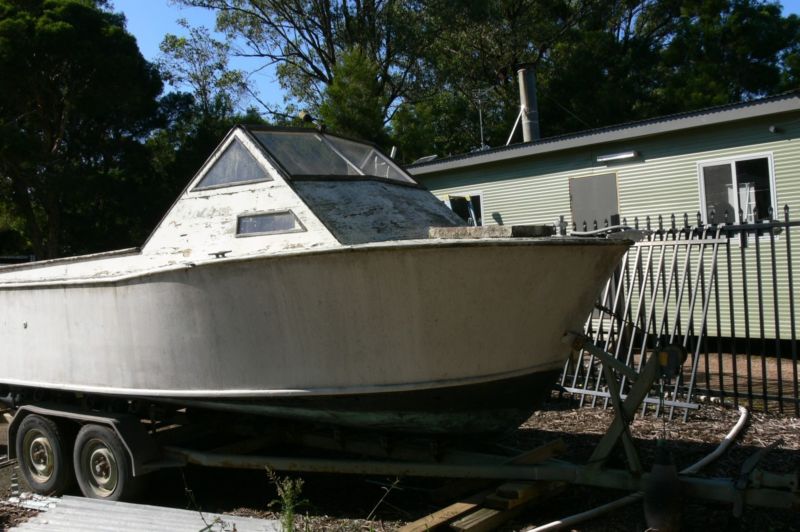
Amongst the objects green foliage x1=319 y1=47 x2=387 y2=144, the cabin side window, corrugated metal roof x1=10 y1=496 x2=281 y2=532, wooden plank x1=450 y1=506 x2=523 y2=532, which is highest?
green foliage x1=319 y1=47 x2=387 y2=144

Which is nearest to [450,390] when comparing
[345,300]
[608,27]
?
[345,300]

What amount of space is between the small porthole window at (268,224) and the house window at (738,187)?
7155 millimetres

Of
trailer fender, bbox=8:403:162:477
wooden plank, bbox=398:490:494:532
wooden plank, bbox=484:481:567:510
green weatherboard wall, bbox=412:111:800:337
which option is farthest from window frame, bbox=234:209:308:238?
green weatherboard wall, bbox=412:111:800:337

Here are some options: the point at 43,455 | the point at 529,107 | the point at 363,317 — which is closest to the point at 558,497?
the point at 363,317

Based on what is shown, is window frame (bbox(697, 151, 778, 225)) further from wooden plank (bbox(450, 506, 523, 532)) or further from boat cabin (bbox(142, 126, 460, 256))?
wooden plank (bbox(450, 506, 523, 532))

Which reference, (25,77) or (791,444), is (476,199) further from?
(25,77)

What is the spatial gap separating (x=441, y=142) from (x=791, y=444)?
69.0 feet

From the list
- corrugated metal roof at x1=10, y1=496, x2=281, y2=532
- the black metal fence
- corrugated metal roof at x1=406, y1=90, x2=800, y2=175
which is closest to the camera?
corrugated metal roof at x1=10, y1=496, x2=281, y2=532

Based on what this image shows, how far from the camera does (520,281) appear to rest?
3949 mm

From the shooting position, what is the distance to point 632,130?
10836 millimetres

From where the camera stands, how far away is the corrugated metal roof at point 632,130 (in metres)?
9.41

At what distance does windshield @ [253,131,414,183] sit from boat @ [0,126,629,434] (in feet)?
0.06

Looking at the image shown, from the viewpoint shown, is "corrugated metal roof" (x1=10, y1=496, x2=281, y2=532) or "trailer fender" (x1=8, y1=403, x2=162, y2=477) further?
"trailer fender" (x1=8, y1=403, x2=162, y2=477)

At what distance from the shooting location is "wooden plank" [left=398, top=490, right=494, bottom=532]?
12.5 ft
